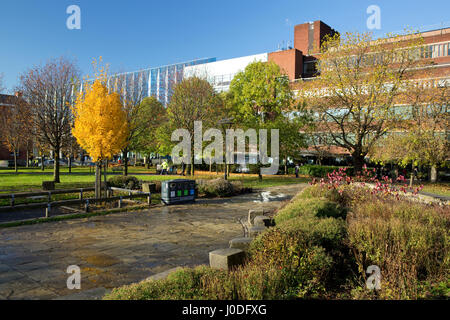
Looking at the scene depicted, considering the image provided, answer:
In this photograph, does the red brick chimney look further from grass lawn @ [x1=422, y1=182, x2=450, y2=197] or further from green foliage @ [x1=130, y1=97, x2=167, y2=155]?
grass lawn @ [x1=422, y1=182, x2=450, y2=197]

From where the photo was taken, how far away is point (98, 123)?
13.4 metres

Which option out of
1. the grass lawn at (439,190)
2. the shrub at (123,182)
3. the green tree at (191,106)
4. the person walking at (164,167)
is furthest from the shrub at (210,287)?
the person walking at (164,167)

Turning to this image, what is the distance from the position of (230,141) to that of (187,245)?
2278 centimetres

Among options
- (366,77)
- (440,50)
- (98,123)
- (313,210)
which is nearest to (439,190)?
A: (366,77)

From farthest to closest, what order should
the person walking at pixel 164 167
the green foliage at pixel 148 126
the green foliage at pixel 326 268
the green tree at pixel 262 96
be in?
the green tree at pixel 262 96 < the person walking at pixel 164 167 < the green foliage at pixel 148 126 < the green foliage at pixel 326 268

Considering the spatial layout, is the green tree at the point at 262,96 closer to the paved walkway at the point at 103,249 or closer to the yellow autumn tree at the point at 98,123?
the yellow autumn tree at the point at 98,123

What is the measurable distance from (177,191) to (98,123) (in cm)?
486

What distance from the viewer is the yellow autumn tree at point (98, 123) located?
1334 cm

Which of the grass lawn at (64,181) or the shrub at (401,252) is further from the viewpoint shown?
the grass lawn at (64,181)

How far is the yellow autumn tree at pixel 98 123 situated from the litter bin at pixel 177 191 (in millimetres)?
2960

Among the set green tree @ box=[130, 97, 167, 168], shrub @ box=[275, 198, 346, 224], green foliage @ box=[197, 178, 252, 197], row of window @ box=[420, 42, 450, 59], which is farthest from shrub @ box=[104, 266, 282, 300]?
row of window @ box=[420, 42, 450, 59]

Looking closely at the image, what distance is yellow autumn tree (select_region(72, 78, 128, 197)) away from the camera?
13336 millimetres

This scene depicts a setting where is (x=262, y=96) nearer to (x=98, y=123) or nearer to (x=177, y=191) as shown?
(x=177, y=191)

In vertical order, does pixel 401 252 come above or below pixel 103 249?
above
